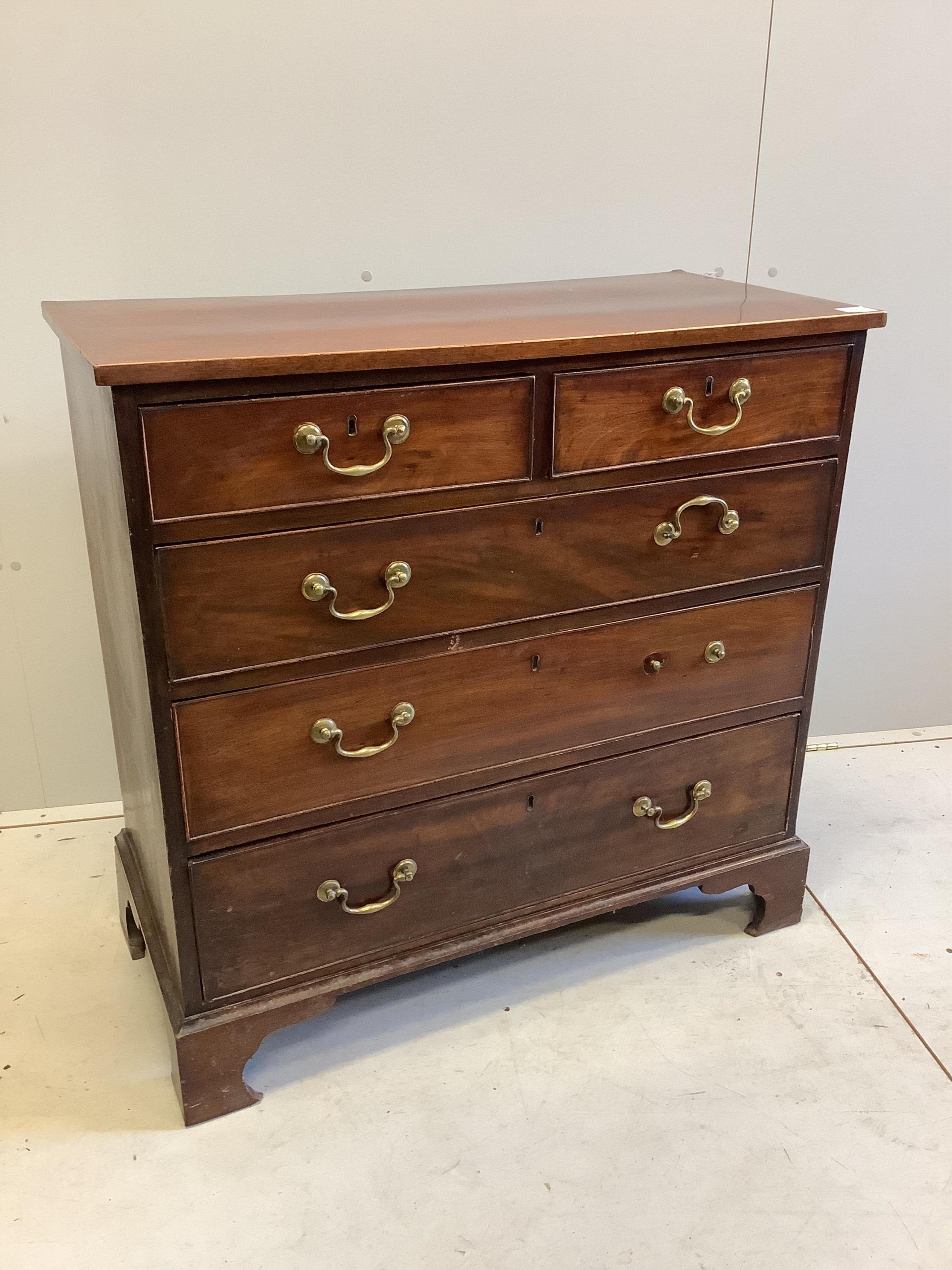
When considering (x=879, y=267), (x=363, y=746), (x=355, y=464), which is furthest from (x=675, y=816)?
(x=879, y=267)

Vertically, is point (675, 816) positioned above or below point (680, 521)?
below

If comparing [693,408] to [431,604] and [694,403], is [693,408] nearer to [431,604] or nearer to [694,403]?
[694,403]

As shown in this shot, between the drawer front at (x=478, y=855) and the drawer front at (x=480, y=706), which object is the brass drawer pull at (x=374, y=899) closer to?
the drawer front at (x=478, y=855)

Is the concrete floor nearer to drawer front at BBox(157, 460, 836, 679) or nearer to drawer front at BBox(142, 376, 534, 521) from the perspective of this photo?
drawer front at BBox(157, 460, 836, 679)

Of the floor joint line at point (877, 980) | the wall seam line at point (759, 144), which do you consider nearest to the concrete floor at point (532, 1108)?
the floor joint line at point (877, 980)

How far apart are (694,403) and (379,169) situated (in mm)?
750

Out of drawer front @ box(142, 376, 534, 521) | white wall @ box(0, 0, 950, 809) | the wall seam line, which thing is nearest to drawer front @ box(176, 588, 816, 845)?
drawer front @ box(142, 376, 534, 521)

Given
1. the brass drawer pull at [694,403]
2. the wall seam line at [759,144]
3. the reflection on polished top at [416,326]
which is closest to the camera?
the reflection on polished top at [416,326]

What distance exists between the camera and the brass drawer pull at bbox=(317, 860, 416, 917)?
1470 millimetres

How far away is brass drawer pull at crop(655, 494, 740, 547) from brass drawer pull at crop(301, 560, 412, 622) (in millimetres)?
366

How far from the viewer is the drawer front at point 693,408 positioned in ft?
4.52

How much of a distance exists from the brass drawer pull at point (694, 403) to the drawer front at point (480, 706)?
264 mm

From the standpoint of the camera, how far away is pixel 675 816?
1.72m

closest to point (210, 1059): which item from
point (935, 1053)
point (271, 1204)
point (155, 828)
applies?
point (271, 1204)
